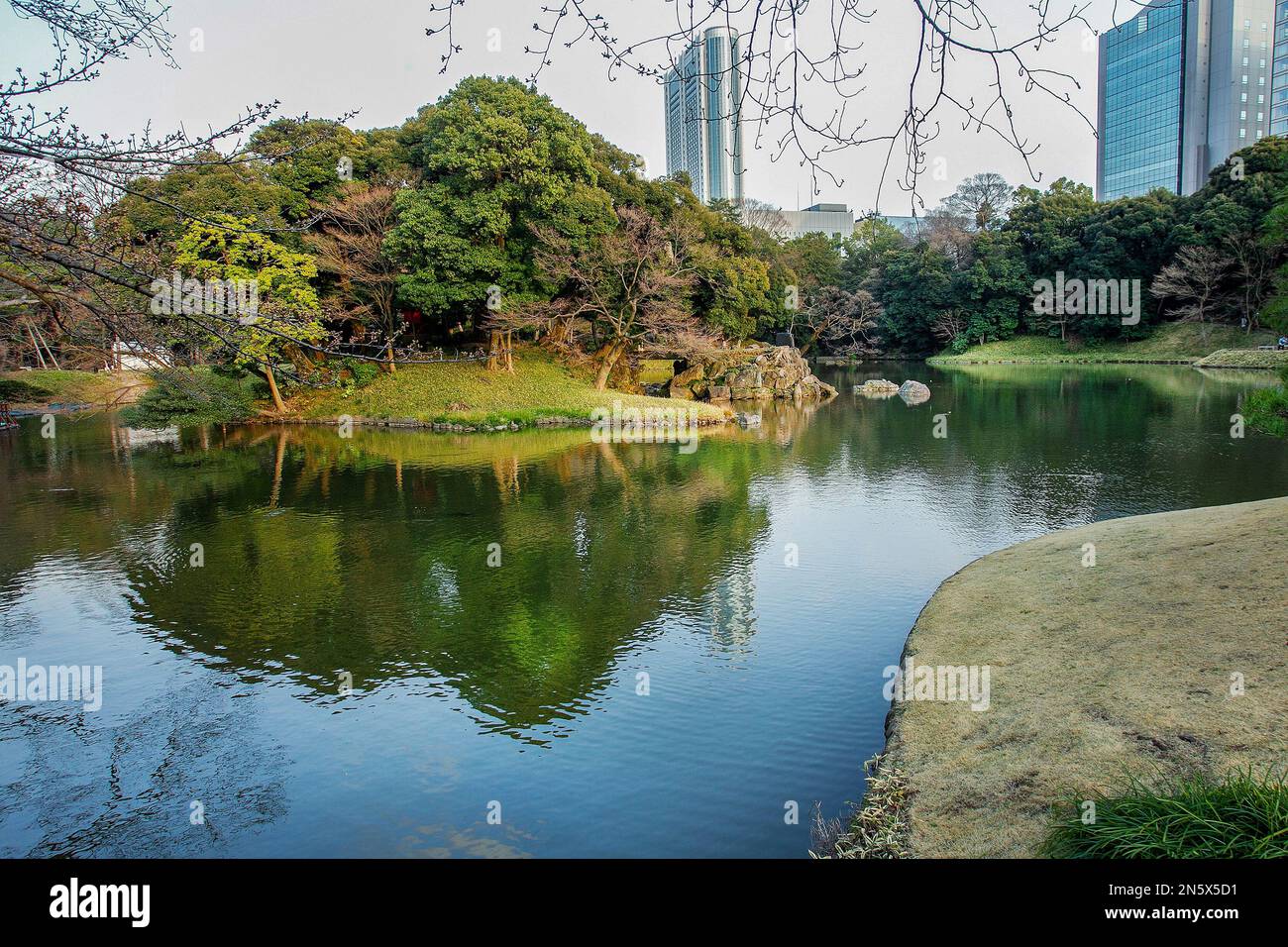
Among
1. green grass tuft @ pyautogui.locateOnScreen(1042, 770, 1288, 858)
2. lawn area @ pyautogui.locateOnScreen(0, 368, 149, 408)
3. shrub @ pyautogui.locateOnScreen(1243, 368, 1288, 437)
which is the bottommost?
green grass tuft @ pyautogui.locateOnScreen(1042, 770, 1288, 858)

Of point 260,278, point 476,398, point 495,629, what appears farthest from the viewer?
point 476,398

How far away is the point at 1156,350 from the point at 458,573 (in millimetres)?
43234

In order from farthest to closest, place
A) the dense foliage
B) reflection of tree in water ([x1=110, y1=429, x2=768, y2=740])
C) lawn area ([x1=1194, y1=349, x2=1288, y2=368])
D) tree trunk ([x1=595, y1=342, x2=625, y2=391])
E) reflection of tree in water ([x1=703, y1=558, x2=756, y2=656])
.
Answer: lawn area ([x1=1194, y1=349, x2=1288, y2=368]), tree trunk ([x1=595, y1=342, x2=625, y2=391]), the dense foliage, reflection of tree in water ([x1=703, y1=558, x2=756, y2=656]), reflection of tree in water ([x1=110, y1=429, x2=768, y2=740])

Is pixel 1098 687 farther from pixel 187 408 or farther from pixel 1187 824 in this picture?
pixel 187 408

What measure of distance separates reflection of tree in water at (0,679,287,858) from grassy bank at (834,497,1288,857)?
4.10 m

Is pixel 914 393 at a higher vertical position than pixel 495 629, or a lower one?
higher

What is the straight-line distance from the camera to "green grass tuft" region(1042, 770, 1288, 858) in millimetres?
3102

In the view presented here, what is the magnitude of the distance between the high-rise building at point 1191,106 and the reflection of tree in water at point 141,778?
1906 inches

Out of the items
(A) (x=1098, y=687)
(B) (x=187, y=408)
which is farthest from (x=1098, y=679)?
(B) (x=187, y=408)

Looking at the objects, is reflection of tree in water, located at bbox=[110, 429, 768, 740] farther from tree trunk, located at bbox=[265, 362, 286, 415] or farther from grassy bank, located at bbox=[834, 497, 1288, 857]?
tree trunk, located at bbox=[265, 362, 286, 415]

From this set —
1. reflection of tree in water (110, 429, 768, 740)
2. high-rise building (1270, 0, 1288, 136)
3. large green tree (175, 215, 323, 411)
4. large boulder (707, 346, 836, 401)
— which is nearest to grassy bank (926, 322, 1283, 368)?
large boulder (707, 346, 836, 401)

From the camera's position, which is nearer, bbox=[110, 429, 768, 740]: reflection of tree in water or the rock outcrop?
bbox=[110, 429, 768, 740]: reflection of tree in water

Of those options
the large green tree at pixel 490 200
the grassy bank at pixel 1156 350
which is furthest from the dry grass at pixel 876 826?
the grassy bank at pixel 1156 350

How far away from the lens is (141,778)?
570 cm
